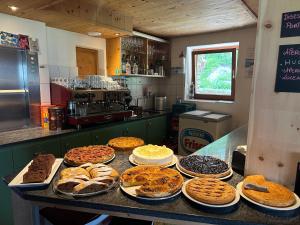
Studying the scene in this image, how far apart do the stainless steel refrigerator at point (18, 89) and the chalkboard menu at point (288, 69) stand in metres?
2.33

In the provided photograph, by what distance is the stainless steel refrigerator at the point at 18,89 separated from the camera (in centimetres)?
221

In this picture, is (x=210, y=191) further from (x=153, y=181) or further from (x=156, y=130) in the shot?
(x=156, y=130)

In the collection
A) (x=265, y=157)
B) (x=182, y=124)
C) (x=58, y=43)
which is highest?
(x=58, y=43)

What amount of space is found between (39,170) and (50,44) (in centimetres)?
195

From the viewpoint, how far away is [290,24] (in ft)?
3.21

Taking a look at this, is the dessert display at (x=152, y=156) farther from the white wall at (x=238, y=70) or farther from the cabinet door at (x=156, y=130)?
the white wall at (x=238, y=70)

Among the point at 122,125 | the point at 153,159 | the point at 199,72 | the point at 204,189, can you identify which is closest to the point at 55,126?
the point at 122,125

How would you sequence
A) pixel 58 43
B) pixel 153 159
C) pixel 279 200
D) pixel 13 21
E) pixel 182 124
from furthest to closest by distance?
pixel 182 124 < pixel 58 43 < pixel 13 21 < pixel 153 159 < pixel 279 200

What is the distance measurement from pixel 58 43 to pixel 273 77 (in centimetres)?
243

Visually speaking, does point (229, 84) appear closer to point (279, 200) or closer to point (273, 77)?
point (273, 77)

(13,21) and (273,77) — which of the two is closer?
(273,77)

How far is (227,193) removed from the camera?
903 millimetres

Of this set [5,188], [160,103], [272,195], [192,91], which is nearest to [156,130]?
[160,103]

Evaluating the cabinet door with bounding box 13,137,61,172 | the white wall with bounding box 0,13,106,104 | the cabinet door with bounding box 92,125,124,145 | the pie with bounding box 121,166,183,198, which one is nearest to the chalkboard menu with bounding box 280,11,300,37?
the pie with bounding box 121,166,183,198
